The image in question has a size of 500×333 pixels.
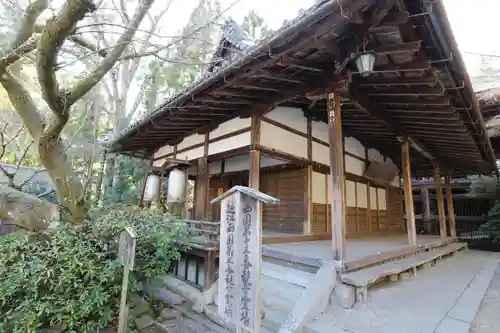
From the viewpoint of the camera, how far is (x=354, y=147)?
31.5ft

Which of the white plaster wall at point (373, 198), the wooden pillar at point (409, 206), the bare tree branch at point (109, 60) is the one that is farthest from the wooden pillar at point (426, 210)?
the bare tree branch at point (109, 60)

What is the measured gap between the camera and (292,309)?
389cm

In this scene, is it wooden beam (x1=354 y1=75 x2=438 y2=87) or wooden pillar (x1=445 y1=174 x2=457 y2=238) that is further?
wooden pillar (x1=445 y1=174 x2=457 y2=238)

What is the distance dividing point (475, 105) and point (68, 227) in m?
7.24

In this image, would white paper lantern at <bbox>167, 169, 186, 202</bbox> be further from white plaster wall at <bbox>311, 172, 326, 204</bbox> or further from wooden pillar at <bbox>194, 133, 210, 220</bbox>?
white plaster wall at <bbox>311, 172, 326, 204</bbox>

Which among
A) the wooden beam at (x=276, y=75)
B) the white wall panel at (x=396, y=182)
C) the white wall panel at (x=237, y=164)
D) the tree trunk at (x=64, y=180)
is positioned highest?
the wooden beam at (x=276, y=75)

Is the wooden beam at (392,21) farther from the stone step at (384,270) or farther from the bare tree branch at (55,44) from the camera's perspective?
the stone step at (384,270)

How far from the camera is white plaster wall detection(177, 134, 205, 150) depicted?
27.3 feet

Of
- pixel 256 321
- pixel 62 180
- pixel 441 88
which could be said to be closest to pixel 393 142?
pixel 441 88

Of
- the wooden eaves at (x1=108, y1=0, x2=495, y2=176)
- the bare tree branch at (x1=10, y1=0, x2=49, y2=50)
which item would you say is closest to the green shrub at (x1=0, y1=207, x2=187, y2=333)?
the bare tree branch at (x1=10, y1=0, x2=49, y2=50)

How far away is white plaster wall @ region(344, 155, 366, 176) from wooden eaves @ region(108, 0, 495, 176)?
3.41 ft

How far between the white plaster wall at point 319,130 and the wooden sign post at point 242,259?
5.14 meters

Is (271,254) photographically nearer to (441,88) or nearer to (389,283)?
(389,283)

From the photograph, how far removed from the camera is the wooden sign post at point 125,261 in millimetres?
3742
